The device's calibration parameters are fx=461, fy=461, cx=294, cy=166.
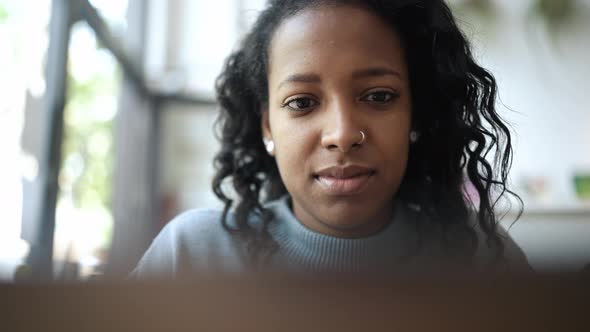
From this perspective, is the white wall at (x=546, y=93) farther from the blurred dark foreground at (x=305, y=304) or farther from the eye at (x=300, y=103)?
the blurred dark foreground at (x=305, y=304)

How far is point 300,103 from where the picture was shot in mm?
456

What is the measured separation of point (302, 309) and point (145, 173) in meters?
1.39

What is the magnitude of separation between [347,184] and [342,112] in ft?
0.22

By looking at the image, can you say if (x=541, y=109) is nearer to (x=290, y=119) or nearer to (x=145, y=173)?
(x=290, y=119)

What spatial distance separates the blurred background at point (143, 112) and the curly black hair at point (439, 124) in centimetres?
4

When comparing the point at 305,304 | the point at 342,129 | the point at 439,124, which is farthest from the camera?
the point at 439,124

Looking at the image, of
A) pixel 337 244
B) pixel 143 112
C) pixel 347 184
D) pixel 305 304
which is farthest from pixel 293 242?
pixel 143 112

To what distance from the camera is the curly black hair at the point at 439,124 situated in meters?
0.51

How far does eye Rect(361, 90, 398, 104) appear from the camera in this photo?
0.44 metres

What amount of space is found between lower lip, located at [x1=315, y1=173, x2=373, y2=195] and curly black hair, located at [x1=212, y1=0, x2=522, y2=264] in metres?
0.12

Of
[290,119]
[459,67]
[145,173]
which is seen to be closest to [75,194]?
[145,173]

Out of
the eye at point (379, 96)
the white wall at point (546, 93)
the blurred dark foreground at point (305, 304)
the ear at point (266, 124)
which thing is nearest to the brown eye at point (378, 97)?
the eye at point (379, 96)

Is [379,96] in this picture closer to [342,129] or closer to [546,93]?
[342,129]

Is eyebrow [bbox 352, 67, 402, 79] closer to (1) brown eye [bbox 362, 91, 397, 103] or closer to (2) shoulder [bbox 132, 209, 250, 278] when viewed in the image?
(1) brown eye [bbox 362, 91, 397, 103]
